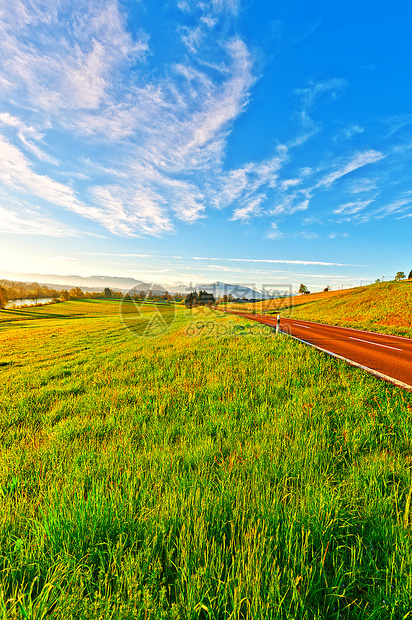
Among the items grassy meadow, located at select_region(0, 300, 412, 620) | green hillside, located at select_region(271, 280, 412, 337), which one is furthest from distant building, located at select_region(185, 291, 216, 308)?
grassy meadow, located at select_region(0, 300, 412, 620)

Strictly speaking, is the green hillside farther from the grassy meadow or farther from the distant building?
the distant building

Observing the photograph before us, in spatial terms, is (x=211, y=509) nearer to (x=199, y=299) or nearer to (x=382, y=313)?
(x=382, y=313)

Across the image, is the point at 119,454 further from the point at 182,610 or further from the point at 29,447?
the point at 182,610

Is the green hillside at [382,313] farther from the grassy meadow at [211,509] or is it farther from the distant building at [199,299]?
the distant building at [199,299]

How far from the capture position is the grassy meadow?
1.54 metres

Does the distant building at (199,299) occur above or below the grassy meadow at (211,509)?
above

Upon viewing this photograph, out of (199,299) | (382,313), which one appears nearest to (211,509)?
(382,313)

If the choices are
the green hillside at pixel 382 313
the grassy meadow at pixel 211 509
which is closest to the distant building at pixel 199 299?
the green hillside at pixel 382 313

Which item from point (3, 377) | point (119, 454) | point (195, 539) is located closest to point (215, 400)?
point (119, 454)

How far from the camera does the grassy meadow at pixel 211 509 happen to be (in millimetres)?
1542

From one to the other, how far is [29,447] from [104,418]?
1.19 metres

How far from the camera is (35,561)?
1.81m

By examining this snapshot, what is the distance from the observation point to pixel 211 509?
2152 millimetres

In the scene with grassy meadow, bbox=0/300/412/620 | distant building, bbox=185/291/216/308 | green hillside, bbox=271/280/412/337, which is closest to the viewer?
grassy meadow, bbox=0/300/412/620
